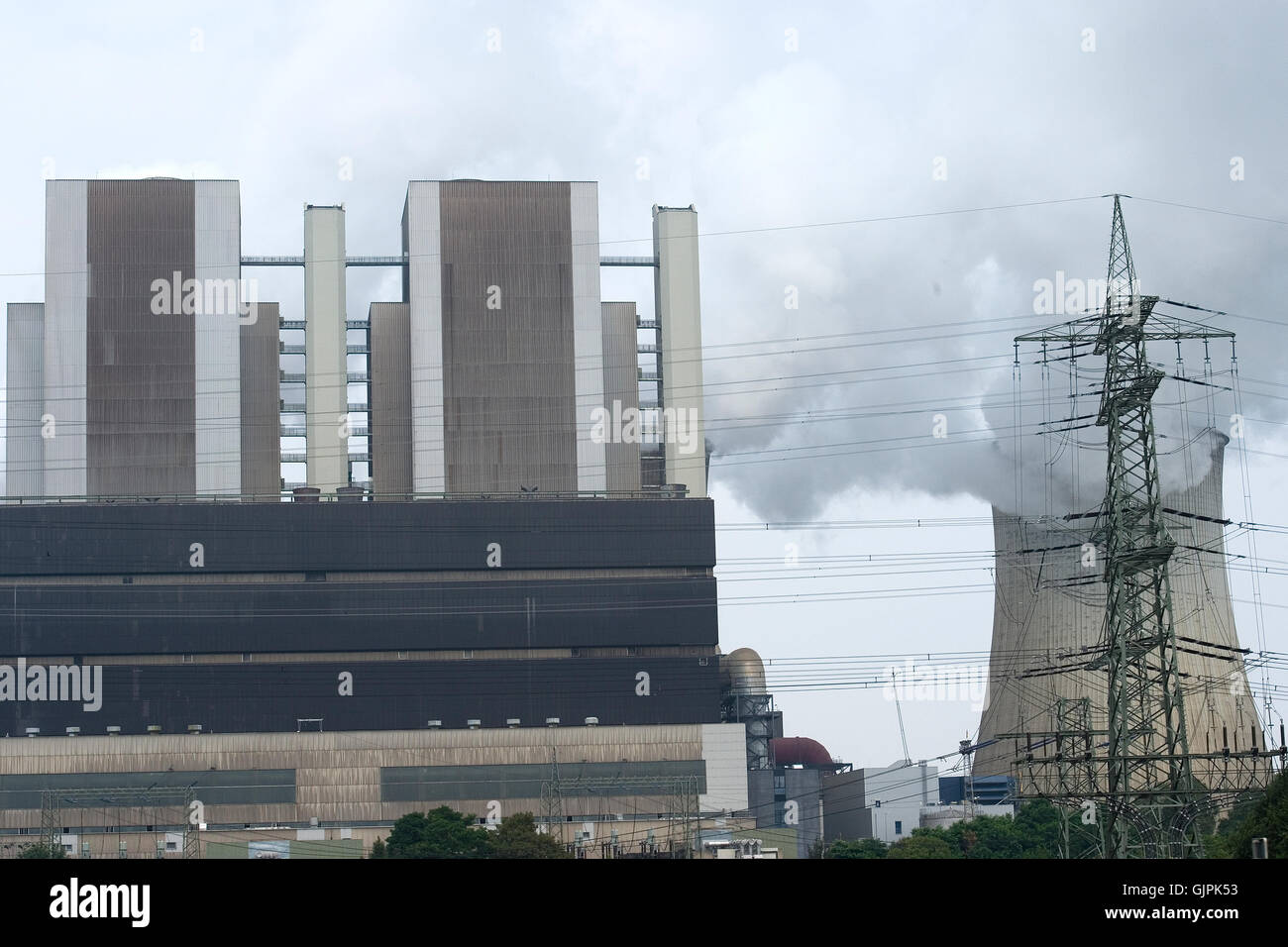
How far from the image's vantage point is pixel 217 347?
8500 cm

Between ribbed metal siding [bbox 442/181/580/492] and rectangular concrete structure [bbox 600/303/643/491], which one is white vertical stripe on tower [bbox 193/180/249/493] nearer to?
ribbed metal siding [bbox 442/181/580/492]

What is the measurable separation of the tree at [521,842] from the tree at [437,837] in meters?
1.32

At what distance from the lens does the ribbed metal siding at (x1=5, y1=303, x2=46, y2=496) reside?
84688 millimetres

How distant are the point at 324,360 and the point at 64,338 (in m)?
13.5

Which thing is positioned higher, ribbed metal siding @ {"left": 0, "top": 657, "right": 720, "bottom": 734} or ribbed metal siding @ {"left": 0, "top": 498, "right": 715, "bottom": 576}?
ribbed metal siding @ {"left": 0, "top": 498, "right": 715, "bottom": 576}

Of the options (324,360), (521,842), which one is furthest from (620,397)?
(521,842)

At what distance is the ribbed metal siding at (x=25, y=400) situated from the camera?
278 ft

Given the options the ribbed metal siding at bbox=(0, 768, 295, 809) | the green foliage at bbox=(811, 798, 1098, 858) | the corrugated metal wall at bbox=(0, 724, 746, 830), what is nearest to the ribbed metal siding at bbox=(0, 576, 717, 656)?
the corrugated metal wall at bbox=(0, 724, 746, 830)

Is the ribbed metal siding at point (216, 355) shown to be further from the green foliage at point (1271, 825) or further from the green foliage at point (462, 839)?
the green foliage at point (1271, 825)

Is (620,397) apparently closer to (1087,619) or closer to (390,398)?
(390,398)

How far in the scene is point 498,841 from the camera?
6066cm

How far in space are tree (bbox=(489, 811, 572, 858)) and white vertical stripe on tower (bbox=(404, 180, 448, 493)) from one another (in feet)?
91.1

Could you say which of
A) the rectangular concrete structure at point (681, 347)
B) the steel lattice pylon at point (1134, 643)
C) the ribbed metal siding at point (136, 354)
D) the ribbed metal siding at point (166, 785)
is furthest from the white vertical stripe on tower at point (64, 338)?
the steel lattice pylon at point (1134, 643)
